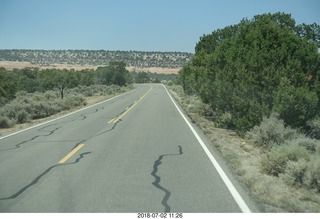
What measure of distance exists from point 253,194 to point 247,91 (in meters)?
9.11

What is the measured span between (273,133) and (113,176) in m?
6.55

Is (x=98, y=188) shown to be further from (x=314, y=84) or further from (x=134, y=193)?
(x=314, y=84)

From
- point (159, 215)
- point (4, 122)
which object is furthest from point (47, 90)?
point (159, 215)

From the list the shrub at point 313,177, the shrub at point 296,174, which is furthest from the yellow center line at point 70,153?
the shrub at point 313,177

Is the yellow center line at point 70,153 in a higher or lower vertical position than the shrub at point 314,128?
lower

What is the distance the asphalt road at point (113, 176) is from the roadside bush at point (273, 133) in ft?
6.42

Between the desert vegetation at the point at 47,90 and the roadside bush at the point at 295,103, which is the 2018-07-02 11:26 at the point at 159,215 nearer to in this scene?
the roadside bush at the point at 295,103

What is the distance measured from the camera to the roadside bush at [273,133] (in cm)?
1300

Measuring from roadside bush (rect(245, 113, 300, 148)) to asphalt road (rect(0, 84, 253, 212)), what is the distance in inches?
77.1

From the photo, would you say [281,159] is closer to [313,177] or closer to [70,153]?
[313,177]

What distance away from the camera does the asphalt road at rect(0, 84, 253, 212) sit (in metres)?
6.51

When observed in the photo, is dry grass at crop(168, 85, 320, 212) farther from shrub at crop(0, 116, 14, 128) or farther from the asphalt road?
shrub at crop(0, 116, 14, 128)

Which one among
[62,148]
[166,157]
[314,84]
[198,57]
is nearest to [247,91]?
[314,84]

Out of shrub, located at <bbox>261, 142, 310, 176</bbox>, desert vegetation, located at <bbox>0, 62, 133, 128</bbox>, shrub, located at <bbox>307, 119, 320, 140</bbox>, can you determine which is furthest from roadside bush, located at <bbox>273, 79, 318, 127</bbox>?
desert vegetation, located at <bbox>0, 62, 133, 128</bbox>
